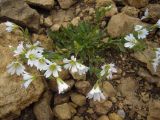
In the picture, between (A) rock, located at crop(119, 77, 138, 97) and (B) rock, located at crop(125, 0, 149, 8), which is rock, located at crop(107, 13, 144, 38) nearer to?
(B) rock, located at crop(125, 0, 149, 8)

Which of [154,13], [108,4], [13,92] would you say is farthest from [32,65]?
[154,13]

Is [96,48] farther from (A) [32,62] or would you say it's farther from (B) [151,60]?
(A) [32,62]

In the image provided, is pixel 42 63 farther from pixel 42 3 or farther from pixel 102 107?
pixel 42 3

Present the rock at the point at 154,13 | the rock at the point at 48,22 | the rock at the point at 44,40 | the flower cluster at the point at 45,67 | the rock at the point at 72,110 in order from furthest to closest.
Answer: the rock at the point at 48,22 < the rock at the point at 154,13 < the rock at the point at 44,40 < the rock at the point at 72,110 < the flower cluster at the point at 45,67

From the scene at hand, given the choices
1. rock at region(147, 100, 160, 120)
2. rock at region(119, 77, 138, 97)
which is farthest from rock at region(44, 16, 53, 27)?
rock at region(147, 100, 160, 120)

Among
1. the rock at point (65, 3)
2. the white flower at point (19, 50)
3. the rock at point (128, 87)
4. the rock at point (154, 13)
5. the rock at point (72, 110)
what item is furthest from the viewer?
the rock at point (65, 3)

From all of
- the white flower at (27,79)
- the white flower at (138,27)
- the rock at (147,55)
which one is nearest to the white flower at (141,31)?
the white flower at (138,27)

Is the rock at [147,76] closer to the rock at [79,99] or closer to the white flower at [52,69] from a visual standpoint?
the rock at [79,99]
